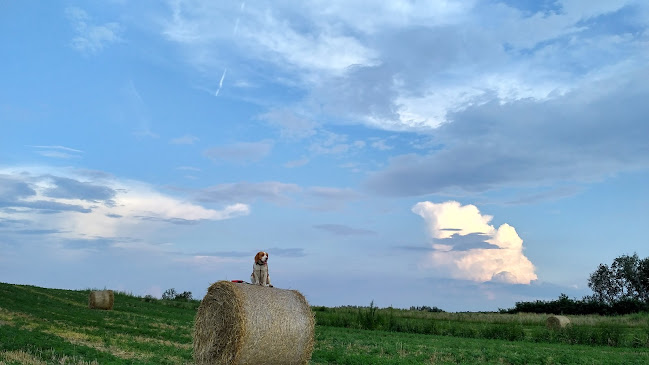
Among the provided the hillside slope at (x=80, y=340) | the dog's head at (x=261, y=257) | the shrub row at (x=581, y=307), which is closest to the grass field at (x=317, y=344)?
the hillside slope at (x=80, y=340)

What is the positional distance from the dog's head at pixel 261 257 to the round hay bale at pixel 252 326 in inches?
27.8

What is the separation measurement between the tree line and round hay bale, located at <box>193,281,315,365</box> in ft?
241

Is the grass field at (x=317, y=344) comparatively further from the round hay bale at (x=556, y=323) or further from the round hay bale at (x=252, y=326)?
the round hay bale at (x=556, y=323)

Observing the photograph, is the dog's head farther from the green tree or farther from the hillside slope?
the green tree

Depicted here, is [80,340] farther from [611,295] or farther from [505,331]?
[611,295]

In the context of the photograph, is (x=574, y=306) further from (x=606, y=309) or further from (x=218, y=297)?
(x=218, y=297)

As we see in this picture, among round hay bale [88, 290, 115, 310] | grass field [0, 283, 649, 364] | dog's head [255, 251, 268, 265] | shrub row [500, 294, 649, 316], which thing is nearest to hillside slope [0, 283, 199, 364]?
grass field [0, 283, 649, 364]

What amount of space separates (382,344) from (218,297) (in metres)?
11.1

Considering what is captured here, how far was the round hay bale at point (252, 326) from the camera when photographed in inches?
604

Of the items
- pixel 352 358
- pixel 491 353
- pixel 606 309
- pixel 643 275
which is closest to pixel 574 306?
pixel 606 309

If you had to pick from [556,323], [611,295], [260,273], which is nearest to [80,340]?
[260,273]

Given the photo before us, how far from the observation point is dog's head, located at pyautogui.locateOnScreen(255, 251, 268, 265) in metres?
16.6

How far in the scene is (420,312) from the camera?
64875 millimetres

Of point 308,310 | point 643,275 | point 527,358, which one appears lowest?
point 527,358
